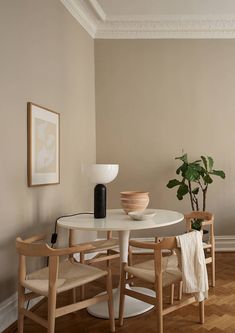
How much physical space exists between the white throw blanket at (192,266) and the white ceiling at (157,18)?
292 centimetres

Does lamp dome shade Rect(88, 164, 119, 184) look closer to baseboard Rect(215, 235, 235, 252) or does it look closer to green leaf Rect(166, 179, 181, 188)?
green leaf Rect(166, 179, 181, 188)

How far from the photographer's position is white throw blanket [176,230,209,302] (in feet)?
7.16

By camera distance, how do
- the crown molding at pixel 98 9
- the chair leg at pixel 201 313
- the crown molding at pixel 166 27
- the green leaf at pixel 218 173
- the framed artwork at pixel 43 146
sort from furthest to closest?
the crown molding at pixel 166 27 → the green leaf at pixel 218 173 → the crown molding at pixel 98 9 → the framed artwork at pixel 43 146 → the chair leg at pixel 201 313

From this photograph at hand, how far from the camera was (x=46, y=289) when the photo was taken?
2070 millimetres

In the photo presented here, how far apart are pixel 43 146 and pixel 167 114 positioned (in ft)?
6.89

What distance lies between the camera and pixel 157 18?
440 centimetres

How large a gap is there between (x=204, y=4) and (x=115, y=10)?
1.08 meters

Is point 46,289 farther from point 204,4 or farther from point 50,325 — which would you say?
point 204,4

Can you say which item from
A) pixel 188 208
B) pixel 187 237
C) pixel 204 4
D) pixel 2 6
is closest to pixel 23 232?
pixel 187 237

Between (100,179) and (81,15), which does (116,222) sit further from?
(81,15)

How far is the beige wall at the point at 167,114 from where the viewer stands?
15.1ft

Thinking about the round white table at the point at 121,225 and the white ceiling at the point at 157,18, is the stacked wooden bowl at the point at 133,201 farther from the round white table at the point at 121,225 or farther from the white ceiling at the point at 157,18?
the white ceiling at the point at 157,18

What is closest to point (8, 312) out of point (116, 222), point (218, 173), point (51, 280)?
point (51, 280)

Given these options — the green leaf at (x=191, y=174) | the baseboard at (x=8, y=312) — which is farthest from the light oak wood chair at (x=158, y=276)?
the green leaf at (x=191, y=174)
